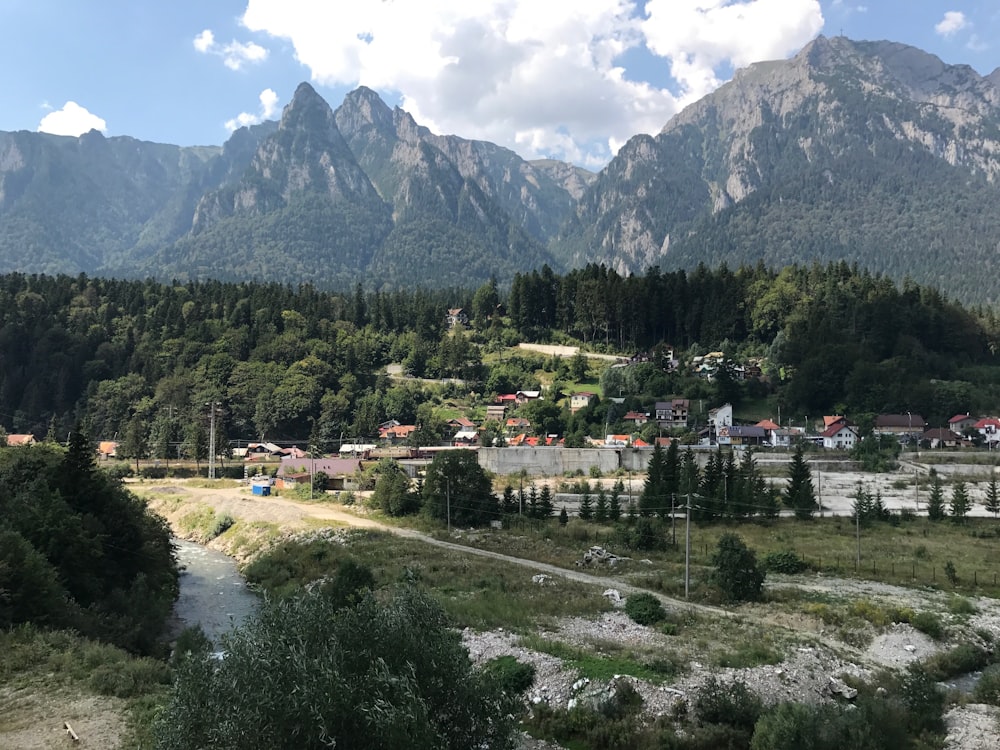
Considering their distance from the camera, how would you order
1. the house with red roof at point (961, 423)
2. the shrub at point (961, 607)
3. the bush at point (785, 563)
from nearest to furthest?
the shrub at point (961, 607), the bush at point (785, 563), the house with red roof at point (961, 423)

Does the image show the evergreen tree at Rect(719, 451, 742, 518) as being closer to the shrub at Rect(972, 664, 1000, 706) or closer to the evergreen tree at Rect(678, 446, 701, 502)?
the evergreen tree at Rect(678, 446, 701, 502)

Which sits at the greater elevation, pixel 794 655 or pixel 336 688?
pixel 336 688

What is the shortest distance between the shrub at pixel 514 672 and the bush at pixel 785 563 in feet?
70.5

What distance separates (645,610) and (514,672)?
9.09 metres

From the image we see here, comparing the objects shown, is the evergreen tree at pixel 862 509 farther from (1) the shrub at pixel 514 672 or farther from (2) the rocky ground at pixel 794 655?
(1) the shrub at pixel 514 672

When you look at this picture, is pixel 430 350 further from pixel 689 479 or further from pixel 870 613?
pixel 870 613

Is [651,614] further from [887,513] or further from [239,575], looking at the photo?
[887,513]

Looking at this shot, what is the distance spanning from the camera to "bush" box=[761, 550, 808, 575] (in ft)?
131

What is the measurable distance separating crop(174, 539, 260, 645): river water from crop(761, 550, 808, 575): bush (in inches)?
1168

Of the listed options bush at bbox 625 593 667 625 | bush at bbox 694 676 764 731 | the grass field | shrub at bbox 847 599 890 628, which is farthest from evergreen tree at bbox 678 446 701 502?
bush at bbox 694 676 764 731

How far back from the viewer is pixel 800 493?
55125mm

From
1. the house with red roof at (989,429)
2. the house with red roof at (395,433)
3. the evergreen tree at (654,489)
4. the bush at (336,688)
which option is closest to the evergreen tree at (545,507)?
the evergreen tree at (654,489)

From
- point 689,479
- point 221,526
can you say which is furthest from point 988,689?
point 221,526

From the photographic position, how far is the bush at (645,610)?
2967 cm
